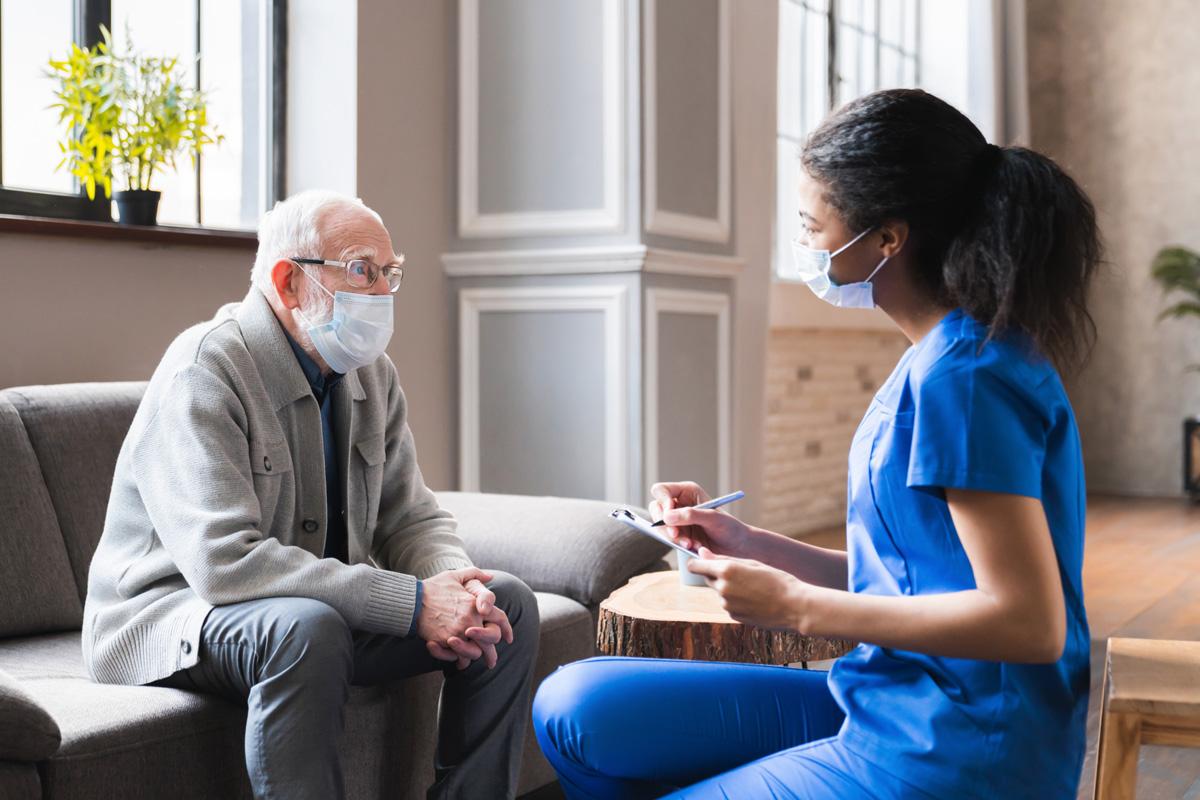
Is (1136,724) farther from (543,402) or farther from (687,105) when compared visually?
(687,105)

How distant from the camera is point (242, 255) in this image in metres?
3.19

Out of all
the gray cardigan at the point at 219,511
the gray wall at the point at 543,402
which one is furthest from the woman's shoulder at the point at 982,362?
the gray wall at the point at 543,402

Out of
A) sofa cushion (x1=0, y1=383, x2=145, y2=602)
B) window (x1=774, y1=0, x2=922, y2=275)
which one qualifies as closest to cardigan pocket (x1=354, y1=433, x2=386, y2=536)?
sofa cushion (x1=0, y1=383, x2=145, y2=602)

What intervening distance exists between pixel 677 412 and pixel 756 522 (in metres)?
0.69

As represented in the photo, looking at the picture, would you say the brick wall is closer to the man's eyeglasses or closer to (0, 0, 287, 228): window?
(0, 0, 287, 228): window

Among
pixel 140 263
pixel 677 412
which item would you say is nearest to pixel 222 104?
pixel 140 263

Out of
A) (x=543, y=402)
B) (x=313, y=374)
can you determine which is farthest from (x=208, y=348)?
(x=543, y=402)

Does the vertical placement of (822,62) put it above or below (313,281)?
above

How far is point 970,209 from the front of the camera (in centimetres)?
133

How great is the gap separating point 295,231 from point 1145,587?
3.85m

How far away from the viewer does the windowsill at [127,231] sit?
2634 mm

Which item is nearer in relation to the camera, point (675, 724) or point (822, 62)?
point (675, 724)

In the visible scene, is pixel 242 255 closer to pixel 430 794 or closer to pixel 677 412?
pixel 677 412

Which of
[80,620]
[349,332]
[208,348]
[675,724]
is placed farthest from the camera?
[80,620]
